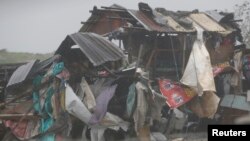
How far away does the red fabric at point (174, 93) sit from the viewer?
1034cm

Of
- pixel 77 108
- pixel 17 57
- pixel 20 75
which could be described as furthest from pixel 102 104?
pixel 17 57

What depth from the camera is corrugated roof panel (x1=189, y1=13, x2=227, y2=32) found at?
40.1ft

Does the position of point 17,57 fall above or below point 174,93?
above

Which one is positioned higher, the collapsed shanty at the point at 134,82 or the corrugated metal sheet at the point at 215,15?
the corrugated metal sheet at the point at 215,15

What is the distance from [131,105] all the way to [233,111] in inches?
155

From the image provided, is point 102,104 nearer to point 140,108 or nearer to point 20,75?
point 140,108

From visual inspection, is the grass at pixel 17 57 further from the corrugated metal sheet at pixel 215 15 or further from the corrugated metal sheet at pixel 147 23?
the corrugated metal sheet at pixel 215 15

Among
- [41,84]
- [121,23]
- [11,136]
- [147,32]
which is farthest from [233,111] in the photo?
[11,136]

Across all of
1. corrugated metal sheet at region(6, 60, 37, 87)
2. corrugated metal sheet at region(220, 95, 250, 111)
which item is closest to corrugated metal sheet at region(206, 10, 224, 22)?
corrugated metal sheet at region(220, 95, 250, 111)

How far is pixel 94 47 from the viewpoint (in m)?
10.0

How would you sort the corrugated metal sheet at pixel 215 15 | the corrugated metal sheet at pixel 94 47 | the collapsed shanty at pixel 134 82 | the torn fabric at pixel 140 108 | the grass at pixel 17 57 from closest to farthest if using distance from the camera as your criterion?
the torn fabric at pixel 140 108
the collapsed shanty at pixel 134 82
the corrugated metal sheet at pixel 94 47
the corrugated metal sheet at pixel 215 15
the grass at pixel 17 57

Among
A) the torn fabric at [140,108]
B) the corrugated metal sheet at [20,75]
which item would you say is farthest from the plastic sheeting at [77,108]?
the corrugated metal sheet at [20,75]

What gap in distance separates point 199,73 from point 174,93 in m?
0.90

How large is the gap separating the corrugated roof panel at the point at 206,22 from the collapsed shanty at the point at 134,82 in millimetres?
42
